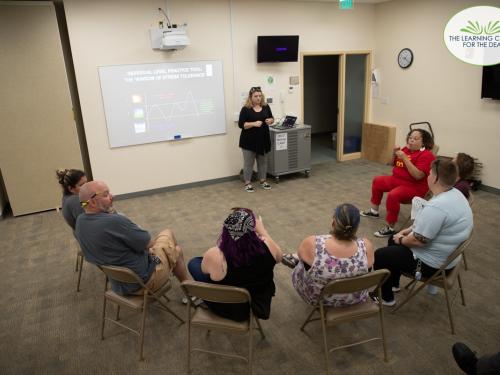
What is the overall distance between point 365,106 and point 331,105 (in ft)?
7.65

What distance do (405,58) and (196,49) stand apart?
3.44 meters

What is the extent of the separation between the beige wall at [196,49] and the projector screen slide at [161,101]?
0.35 ft

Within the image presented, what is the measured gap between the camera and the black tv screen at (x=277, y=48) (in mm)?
5832

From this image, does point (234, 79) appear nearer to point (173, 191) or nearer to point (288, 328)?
point (173, 191)

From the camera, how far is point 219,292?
1980mm

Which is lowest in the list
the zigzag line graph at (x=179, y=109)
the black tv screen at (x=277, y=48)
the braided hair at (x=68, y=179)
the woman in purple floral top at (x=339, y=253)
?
the woman in purple floral top at (x=339, y=253)

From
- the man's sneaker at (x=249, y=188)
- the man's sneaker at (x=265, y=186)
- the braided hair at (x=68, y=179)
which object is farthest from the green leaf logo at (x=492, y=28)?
the braided hair at (x=68, y=179)

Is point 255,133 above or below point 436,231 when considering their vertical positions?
above

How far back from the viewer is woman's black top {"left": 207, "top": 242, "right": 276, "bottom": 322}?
2.10 m

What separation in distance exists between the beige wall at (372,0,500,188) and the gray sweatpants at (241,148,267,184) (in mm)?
2600

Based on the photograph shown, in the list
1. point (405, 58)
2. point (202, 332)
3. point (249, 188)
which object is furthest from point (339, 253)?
point (405, 58)

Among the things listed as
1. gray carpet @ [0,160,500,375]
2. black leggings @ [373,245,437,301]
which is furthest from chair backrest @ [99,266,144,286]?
black leggings @ [373,245,437,301]

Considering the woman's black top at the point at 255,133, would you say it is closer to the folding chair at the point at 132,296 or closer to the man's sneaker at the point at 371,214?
the man's sneaker at the point at 371,214

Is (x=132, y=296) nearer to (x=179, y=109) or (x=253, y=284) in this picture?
(x=253, y=284)
